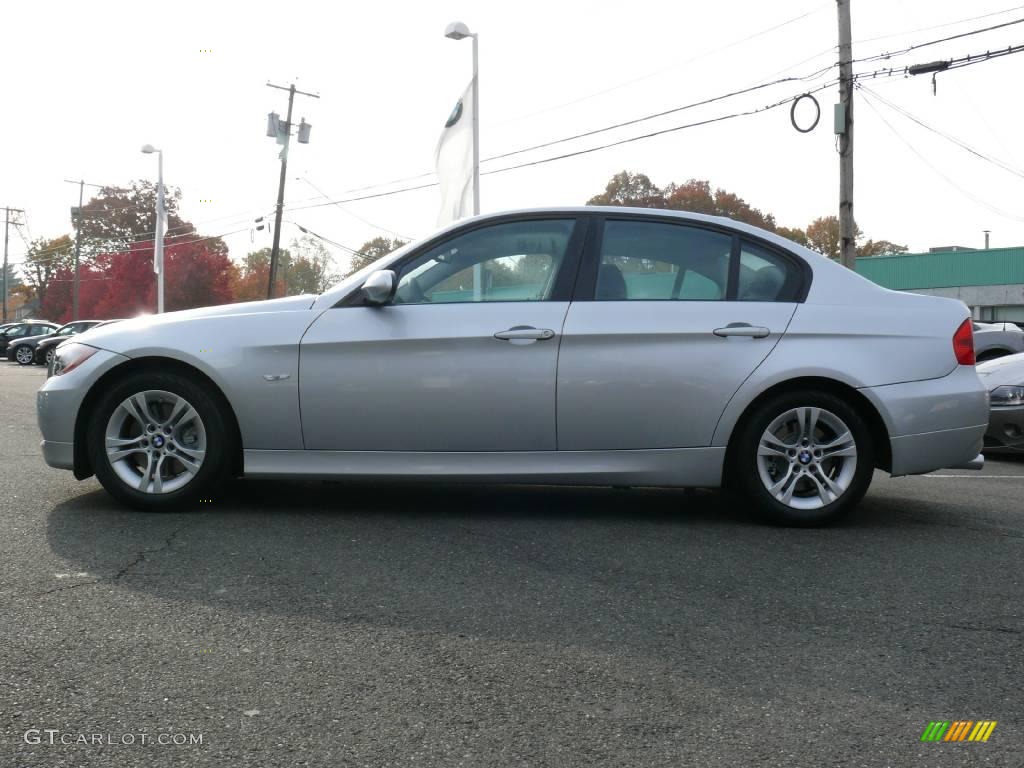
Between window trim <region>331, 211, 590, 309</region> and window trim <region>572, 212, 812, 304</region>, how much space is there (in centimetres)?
4

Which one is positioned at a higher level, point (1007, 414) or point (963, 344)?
point (963, 344)

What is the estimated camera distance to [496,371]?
535 centimetres

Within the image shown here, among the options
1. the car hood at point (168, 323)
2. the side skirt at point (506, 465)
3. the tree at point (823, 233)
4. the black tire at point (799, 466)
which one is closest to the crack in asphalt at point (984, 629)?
the black tire at point (799, 466)

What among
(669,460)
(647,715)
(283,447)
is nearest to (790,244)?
(669,460)

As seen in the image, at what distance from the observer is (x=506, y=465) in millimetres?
5371

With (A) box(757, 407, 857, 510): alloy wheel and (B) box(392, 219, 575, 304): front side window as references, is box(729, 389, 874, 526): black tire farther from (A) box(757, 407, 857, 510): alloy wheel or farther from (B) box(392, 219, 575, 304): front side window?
(B) box(392, 219, 575, 304): front side window

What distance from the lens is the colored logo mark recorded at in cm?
266

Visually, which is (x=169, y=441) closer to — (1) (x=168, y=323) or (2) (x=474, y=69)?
(1) (x=168, y=323)

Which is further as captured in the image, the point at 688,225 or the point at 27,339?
the point at 27,339

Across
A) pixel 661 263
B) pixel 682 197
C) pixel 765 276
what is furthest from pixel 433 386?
pixel 682 197

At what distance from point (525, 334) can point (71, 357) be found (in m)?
2.42

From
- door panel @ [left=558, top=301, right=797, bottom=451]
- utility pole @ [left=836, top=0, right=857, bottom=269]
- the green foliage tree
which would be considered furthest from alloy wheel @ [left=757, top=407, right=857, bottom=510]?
the green foliage tree

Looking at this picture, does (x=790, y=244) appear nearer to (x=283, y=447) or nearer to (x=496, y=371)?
(x=496, y=371)

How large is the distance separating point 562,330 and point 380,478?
1195 mm
